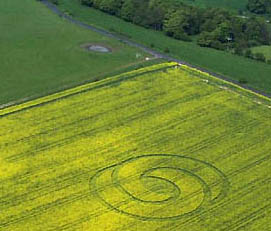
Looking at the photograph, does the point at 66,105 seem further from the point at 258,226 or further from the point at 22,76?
the point at 258,226

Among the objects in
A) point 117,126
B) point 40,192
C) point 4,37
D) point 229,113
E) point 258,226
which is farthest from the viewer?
point 4,37

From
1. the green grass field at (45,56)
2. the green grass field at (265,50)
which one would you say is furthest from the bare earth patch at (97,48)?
the green grass field at (265,50)

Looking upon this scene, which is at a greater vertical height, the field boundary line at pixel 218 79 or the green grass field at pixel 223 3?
the green grass field at pixel 223 3

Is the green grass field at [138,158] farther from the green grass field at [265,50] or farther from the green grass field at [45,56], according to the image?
the green grass field at [265,50]

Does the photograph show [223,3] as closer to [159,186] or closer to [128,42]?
[128,42]

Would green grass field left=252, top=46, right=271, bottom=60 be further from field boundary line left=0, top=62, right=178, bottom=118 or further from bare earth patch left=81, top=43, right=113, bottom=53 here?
bare earth patch left=81, top=43, right=113, bottom=53

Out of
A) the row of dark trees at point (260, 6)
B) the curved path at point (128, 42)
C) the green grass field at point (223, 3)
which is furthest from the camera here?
the green grass field at point (223, 3)

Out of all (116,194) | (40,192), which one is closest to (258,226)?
(116,194)
